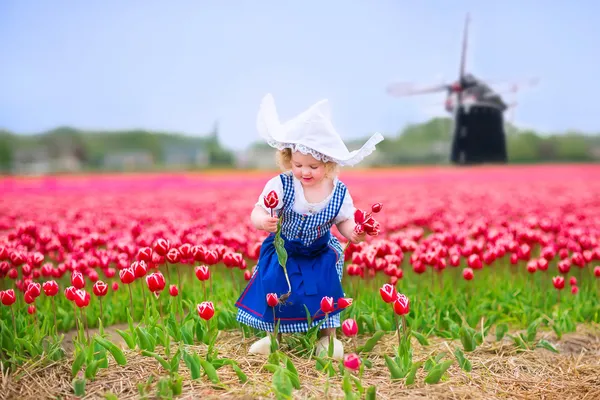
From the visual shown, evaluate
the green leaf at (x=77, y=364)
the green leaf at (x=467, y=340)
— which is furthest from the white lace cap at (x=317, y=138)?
the green leaf at (x=77, y=364)

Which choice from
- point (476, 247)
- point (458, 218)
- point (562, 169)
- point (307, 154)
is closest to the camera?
point (307, 154)

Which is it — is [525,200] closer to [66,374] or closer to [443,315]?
[443,315]

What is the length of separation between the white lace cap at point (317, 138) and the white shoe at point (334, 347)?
0.99m

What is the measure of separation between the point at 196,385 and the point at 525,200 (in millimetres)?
7152

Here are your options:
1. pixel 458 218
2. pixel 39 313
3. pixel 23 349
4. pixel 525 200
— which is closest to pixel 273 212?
pixel 23 349

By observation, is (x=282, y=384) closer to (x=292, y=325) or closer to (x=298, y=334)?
(x=292, y=325)

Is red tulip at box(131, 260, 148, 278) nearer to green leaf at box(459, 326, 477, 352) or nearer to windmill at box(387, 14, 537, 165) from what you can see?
green leaf at box(459, 326, 477, 352)

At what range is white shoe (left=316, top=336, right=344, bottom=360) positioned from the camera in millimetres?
3352

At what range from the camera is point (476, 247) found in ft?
16.2

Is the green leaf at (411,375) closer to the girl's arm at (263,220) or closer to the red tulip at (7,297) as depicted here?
the girl's arm at (263,220)

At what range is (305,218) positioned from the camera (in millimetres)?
3434

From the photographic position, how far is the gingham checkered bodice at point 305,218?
344cm

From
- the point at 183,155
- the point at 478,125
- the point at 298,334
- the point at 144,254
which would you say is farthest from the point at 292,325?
the point at 183,155

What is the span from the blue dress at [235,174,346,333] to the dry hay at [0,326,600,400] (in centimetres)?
19
